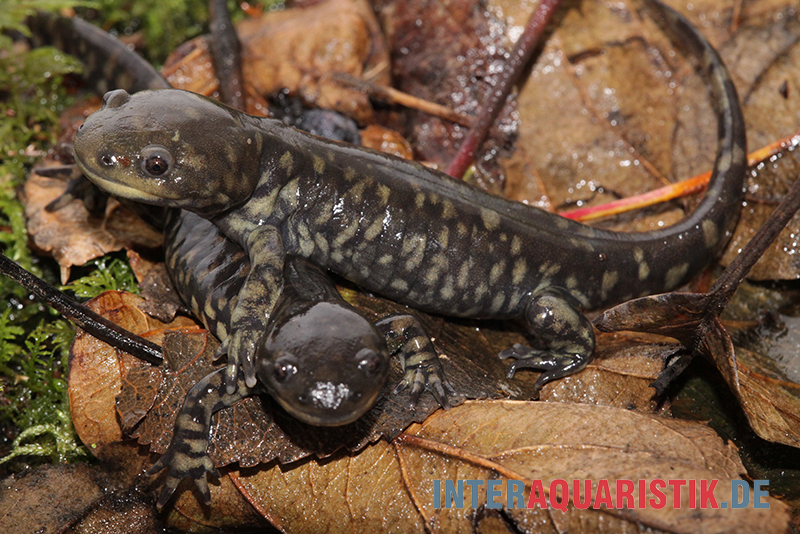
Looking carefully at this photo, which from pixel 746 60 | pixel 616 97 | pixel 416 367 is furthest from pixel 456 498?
pixel 746 60

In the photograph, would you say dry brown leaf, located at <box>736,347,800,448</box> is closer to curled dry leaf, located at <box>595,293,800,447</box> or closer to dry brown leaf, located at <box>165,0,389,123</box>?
curled dry leaf, located at <box>595,293,800,447</box>

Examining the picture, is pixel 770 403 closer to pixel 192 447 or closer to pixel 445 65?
pixel 192 447

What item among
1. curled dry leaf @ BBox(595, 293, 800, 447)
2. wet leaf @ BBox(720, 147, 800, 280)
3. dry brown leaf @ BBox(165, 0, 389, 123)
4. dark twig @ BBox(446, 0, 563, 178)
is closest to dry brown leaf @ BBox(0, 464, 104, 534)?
curled dry leaf @ BBox(595, 293, 800, 447)

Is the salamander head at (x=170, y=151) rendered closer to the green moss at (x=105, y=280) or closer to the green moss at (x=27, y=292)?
the green moss at (x=105, y=280)

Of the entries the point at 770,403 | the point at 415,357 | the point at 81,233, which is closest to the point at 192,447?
the point at 415,357

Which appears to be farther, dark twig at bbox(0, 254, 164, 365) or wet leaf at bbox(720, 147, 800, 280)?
wet leaf at bbox(720, 147, 800, 280)

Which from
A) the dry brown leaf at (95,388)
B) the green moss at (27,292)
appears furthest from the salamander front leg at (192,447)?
the green moss at (27,292)

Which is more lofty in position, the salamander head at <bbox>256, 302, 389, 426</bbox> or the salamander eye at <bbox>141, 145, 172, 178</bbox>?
the salamander eye at <bbox>141, 145, 172, 178</bbox>
